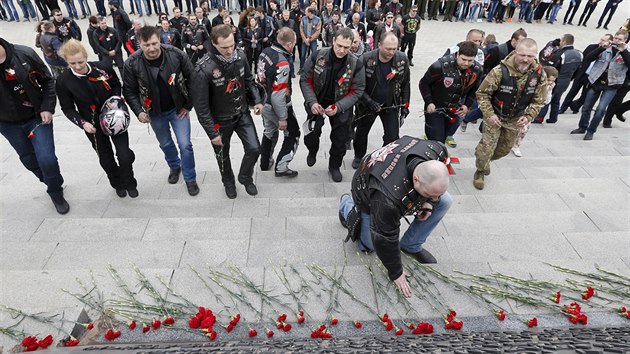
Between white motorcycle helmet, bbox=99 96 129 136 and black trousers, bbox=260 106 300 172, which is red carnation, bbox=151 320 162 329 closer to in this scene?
white motorcycle helmet, bbox=99 96 129 136

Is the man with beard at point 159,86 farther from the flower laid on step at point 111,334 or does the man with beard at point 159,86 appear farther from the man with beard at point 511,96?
the man with beard at point 511,96

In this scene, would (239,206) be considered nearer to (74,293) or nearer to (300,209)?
(300,209)

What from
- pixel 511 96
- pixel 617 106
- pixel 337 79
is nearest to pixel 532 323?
pixel 511 96

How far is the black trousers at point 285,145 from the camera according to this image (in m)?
4.95

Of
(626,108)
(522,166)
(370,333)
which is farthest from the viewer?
(626,108)

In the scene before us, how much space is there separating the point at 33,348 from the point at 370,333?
7.34 ft

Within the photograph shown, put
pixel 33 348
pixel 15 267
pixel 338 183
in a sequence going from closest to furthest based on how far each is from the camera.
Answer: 1. pixel 33 348
2. pixel 15 267
3. pixel 338 183

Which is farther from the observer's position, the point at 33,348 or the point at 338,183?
the point at 338,183

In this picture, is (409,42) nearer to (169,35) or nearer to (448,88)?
(169,35)

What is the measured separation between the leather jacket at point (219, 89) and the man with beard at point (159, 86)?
0.23m

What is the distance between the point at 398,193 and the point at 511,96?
270 cm

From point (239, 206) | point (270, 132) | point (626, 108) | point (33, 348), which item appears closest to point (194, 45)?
point (270, 132)

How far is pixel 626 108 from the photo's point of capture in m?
7.10

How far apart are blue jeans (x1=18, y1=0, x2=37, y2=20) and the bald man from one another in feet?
59.0
